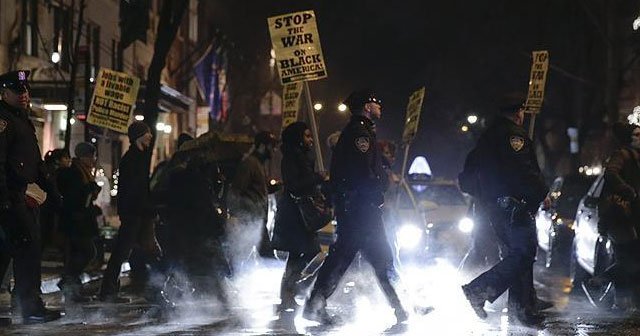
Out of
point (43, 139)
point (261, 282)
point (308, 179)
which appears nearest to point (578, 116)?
point (43, 139)

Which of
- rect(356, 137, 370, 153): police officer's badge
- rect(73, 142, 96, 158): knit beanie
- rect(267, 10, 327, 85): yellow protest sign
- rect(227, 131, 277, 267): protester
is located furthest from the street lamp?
rect(356, 137, 370, 153): police officer's badge

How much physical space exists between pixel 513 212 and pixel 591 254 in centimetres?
296

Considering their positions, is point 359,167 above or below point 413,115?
below

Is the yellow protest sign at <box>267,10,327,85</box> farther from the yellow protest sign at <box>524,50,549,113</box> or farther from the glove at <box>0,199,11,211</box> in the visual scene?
the glove at <box>0,199,11,211</box>

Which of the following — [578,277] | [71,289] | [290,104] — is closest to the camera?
[71,289]

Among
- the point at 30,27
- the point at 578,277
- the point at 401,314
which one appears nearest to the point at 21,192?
the point at 401,314

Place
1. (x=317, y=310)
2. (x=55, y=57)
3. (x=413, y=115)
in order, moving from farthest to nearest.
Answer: (x=55, y=57) → (x=413, y=115) → (x=317, y=310)

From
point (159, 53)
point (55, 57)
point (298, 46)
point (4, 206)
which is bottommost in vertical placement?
point (4, 206)

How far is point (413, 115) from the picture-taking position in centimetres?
1568

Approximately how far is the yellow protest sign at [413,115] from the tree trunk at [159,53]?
217 inches

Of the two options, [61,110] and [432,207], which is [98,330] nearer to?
[432,207]

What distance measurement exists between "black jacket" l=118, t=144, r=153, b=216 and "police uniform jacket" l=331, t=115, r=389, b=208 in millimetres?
2821

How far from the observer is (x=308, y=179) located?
29.1ft

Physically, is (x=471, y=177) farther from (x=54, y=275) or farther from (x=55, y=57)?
(x=55, y=57)
